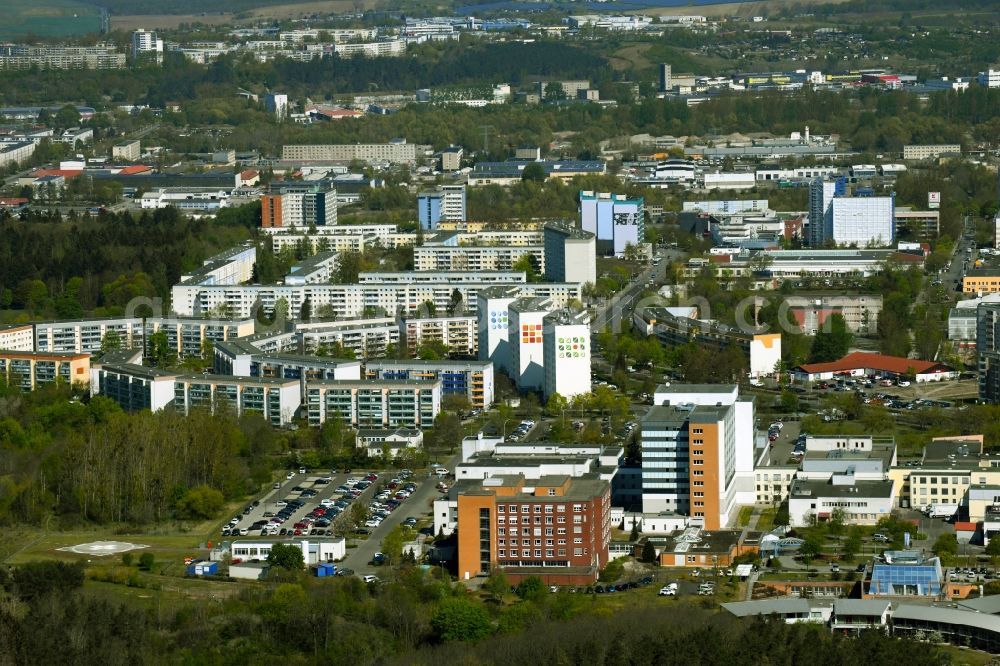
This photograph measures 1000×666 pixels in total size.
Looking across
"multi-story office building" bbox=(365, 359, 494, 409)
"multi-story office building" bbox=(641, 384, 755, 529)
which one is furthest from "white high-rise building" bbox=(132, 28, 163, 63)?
"multi-story office building" bbox=(641, 384, 755, 529)

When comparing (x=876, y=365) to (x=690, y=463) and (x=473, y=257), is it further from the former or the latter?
(x=473, y=257)

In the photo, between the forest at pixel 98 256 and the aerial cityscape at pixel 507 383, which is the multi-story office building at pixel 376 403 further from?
the forest at pixel 98 256

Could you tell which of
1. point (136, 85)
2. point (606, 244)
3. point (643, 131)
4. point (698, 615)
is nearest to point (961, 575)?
point (698, 615)

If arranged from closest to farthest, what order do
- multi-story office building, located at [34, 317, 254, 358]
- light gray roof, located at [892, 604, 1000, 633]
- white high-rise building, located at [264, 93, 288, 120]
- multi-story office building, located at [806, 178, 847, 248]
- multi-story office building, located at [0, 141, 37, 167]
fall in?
light gray roof, located at [892, 604, 1000, 633]
multi-story office building, located at [34, 317, 254, 358]
multi-story office building, located at [806, 178, 847, 248]
multi-story office building, located at [0, 141, 37, 167]
white high-rise building, located at [264, 93, 288, 120]

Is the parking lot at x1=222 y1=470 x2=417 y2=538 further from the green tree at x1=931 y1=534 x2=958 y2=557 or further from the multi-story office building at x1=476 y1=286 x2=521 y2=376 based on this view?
the green tree at x1=931 y1=534 x2=958 y2=557

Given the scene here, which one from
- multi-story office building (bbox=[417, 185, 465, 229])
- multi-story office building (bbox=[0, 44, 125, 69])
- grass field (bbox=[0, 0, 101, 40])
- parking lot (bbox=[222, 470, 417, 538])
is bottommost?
parking lot (bbox=[222, 470, 417, 538])

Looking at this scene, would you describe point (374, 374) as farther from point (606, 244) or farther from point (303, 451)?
point (606, 244)

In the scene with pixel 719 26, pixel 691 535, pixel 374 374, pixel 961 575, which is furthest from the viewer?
pixel 719 26
